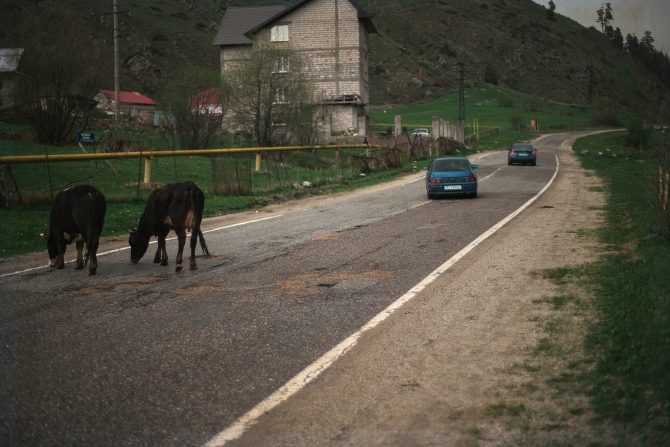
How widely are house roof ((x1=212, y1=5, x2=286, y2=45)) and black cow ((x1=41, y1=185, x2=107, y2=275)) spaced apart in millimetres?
55196

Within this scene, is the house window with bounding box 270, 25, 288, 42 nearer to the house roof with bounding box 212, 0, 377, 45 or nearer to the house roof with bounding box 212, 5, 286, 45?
the house roof with bounding box 212, 0, 377, 45

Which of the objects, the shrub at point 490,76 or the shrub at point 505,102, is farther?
the shrub at point 490,76

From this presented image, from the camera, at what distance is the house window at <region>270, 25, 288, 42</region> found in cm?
6362

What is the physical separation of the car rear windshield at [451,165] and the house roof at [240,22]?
4284cm

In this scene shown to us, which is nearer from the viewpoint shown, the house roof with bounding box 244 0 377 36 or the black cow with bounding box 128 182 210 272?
the black cow with bounding box 128 182 210 272

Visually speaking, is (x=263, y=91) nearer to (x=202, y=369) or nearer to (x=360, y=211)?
(x=360, y=211)

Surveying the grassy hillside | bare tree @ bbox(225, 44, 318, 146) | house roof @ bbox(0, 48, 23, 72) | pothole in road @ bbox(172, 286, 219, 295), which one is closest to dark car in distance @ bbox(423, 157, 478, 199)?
pothole in road @ bbox(172, 286, 219, 295)

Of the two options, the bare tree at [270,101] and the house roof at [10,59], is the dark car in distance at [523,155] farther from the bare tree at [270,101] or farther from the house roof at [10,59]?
the house roof at [10,59]

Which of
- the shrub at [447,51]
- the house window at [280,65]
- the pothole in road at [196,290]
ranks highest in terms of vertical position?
the shrub at [447,51]

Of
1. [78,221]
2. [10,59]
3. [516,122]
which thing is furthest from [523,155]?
[516,122]

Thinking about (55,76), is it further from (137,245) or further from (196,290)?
(196,290)

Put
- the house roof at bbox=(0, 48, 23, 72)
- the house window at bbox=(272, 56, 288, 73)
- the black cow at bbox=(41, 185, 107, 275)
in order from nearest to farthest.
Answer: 1. the black cow at bbox=(41, 185, 107, 275)
2. the house roof at bbox=(0, 48, 23, 72)
3. the house window at bbox=(272, 56, 288, 73)

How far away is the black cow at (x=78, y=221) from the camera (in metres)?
10.9

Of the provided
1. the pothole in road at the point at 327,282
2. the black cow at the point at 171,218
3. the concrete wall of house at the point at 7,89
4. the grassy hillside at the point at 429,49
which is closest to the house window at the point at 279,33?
the concrete wall of house at the point at 7,89
